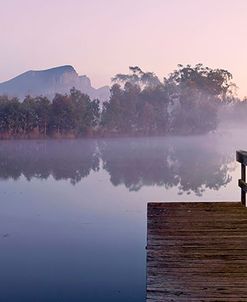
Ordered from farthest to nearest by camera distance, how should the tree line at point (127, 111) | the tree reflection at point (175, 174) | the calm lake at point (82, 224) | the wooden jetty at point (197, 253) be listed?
1. the tree line at point (127, 111)
2. the tree reflection at point (175, 174)
3. the calm lake at point (82, 224)
4. the wooden jetty at point (197, 253)

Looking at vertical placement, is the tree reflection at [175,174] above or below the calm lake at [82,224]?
above

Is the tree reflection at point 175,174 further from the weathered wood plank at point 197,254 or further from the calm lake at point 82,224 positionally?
the weathered wood plank at point 197,254

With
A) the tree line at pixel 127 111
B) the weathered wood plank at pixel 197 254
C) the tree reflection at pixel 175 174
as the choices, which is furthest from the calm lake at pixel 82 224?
the tree line at pixel 127 111

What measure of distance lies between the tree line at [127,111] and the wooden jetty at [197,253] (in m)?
76.2

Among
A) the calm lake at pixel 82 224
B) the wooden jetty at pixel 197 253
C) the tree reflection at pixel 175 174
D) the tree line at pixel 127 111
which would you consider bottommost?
the calm lake at pixel 82 224

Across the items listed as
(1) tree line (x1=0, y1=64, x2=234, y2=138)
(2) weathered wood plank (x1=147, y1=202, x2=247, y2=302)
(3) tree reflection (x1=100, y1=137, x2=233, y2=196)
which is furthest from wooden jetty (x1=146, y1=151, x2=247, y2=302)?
(1) tree line (x1=0, y1=64, x2=234, y2=138)

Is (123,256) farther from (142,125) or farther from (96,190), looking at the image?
(142,125)

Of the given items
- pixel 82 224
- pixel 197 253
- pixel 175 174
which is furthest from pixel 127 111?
pixel 197 253

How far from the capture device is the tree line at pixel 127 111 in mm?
87062

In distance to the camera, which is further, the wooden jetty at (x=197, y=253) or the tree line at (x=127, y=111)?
the tree line at (x=127, y=111)

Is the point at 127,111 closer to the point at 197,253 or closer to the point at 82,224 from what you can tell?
the point at 82,224

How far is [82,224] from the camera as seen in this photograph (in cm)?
1905

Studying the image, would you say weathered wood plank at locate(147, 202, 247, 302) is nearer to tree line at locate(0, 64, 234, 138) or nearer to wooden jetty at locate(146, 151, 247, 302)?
wooden jetty at locate(146, 151, 247, 302)

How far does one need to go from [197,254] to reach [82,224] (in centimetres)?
1168
